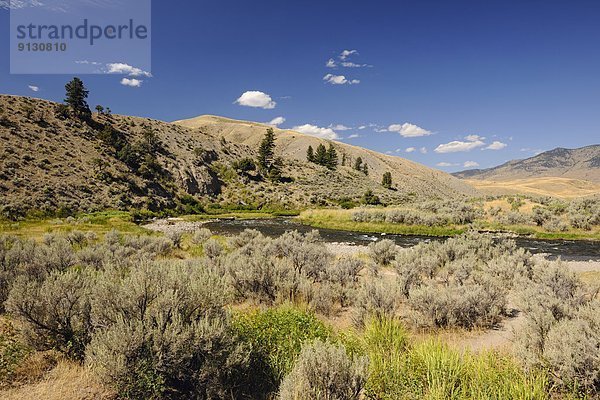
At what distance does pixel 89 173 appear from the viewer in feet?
188

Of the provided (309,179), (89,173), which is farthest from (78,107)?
(309,179)

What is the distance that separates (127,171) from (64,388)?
6676 cm

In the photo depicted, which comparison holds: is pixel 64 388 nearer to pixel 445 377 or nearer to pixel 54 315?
pixel 54 315

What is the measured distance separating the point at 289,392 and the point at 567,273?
34.5 ft

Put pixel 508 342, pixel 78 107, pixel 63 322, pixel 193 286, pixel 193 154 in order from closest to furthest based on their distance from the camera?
pixel 193 286, pixel 63 322, pixel 508 342, pixel 78 107, pixel 193 154

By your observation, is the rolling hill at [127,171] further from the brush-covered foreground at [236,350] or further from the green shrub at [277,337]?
the green shrub at [277,337]

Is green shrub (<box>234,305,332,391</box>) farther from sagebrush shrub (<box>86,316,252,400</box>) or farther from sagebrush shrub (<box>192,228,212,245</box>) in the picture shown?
sagebrush shrub (<box>192,228,212,245</box>)

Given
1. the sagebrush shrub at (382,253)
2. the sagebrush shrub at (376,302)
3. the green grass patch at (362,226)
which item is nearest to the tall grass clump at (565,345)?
the sagebrush shrub at (376,302)

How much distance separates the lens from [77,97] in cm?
7094

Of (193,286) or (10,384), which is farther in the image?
(193,286)

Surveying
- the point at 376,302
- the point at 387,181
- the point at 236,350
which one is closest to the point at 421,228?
the point at 376,302

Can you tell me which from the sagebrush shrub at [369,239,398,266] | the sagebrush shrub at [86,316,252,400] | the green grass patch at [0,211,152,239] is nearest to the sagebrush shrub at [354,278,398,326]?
the sagebrush shrub at [86,316,252,400]

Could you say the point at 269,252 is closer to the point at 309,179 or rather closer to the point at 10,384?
the point at 10,384

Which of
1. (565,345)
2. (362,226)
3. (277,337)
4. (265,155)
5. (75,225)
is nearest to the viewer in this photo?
(565,345)
